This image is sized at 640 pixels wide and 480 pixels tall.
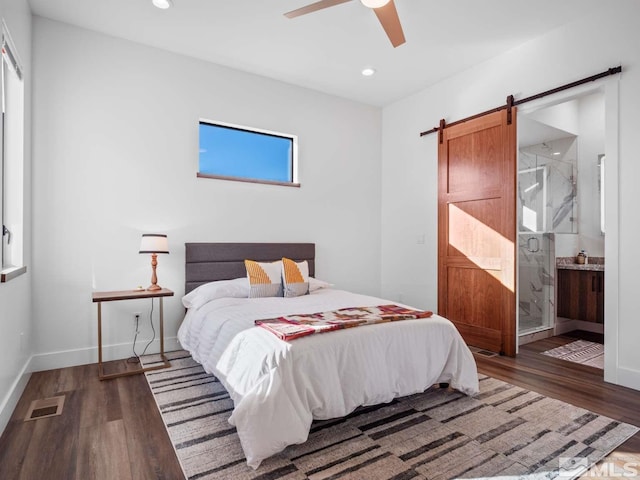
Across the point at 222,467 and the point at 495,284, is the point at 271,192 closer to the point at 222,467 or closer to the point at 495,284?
the point at 495,284

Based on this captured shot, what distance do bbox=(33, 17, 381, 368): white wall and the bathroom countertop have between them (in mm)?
3089

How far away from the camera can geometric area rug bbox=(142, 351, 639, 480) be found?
1828mm

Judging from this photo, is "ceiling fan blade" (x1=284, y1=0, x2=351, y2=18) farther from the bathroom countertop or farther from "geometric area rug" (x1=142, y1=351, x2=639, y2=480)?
the bathroom countertop

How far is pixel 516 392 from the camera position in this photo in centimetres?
275

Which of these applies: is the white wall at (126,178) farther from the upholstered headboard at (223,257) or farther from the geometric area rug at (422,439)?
the geometric area rug at (422,439)

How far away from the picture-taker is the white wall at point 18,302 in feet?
7.45

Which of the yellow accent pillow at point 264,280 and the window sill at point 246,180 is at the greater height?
the window sill at point 246,180

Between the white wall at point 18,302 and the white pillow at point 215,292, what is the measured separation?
123 cm

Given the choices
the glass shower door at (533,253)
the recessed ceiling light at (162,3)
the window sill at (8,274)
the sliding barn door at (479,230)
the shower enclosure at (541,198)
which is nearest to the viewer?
the window sill at (8,274)

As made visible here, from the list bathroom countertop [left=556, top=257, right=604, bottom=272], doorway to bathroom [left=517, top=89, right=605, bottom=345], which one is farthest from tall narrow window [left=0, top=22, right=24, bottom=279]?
bathroom countertop [left=556, top=257, right=604, bottom=272]

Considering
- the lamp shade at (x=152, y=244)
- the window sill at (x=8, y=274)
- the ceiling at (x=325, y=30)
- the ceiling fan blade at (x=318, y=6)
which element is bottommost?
the window sill at (x=8, y=274)

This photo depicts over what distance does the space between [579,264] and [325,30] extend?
411 cm

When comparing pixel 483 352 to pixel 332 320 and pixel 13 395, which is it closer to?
pixel 332 320

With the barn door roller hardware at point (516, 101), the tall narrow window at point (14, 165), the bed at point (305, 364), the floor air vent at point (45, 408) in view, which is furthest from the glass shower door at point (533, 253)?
the tall narrow window at point (14, 165)
